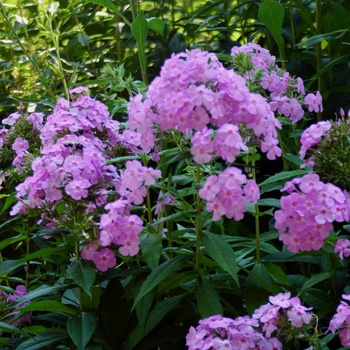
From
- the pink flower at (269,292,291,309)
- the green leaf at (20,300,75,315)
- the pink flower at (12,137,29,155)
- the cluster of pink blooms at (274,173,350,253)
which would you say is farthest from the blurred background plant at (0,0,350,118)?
the pink flower at (269,292,291,309)

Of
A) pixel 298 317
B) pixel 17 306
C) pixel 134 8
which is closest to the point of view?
pixel 298 317

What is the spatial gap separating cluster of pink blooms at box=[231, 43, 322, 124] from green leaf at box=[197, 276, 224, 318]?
1.09 feet

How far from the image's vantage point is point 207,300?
4.59ft

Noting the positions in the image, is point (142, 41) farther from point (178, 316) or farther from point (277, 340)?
point (277, 340)

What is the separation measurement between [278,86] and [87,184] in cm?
40

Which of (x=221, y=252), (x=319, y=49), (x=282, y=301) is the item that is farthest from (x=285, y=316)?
(x=319, y=49)

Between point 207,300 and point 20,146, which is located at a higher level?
point 20,146

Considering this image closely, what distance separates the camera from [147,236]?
147 cm

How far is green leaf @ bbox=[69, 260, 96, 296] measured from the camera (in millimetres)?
1371

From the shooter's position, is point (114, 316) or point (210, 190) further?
point (114, 316)

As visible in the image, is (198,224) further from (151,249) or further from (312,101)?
(312,101)

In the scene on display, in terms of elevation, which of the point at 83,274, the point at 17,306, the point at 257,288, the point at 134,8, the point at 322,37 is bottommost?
the point at 17,306

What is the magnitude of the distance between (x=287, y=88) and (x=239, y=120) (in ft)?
0.92

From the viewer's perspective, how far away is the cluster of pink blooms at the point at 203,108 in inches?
49.3
